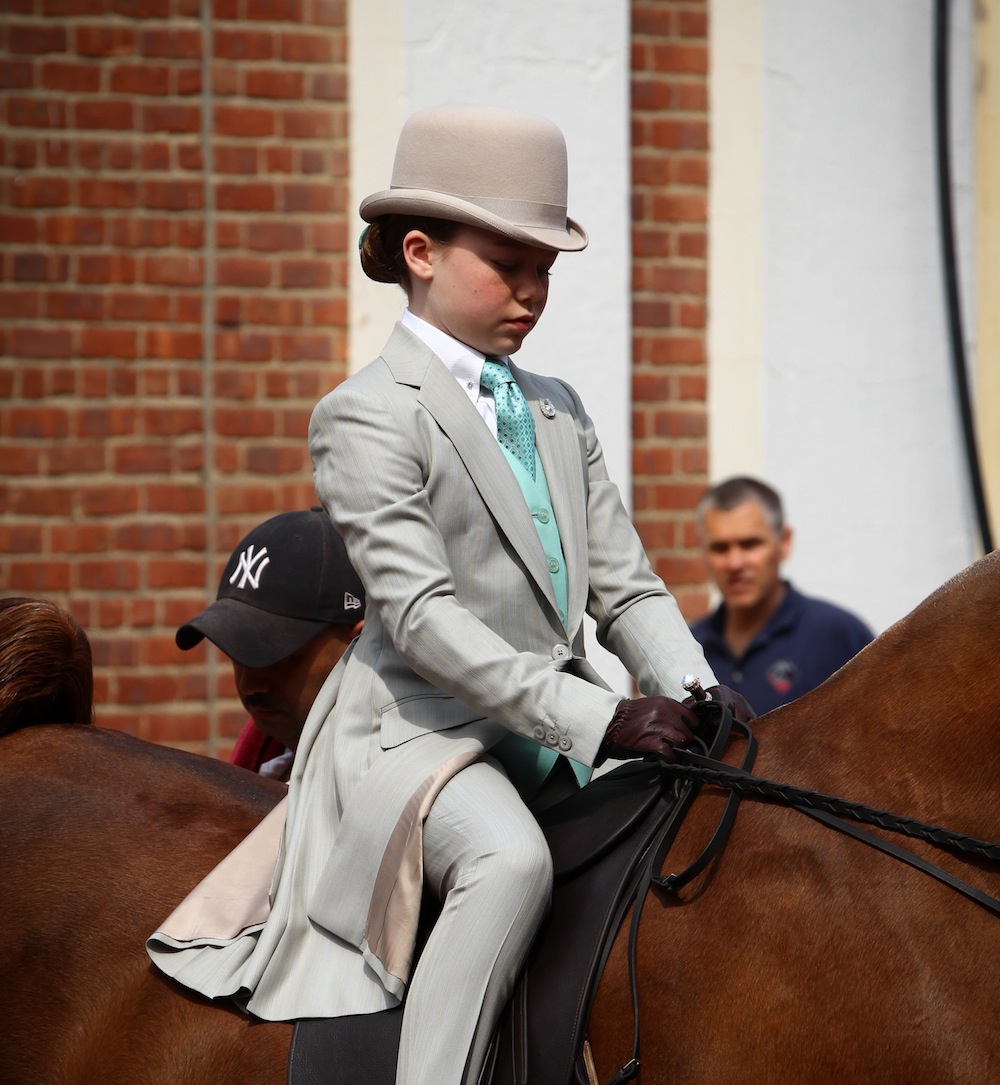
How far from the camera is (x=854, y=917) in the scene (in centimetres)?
205

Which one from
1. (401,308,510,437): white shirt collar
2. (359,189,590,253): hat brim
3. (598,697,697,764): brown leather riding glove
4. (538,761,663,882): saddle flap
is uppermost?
(359,189,590,253): hat brim

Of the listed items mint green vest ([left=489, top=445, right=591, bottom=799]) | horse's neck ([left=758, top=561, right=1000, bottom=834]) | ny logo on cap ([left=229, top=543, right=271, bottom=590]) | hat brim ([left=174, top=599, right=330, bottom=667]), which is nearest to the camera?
horse's neck ([left=758, top=561, right=1000, bottom=834])

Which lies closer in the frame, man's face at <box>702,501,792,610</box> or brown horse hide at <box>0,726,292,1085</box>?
brown horse hide at <box>0,726,292,1085</box>

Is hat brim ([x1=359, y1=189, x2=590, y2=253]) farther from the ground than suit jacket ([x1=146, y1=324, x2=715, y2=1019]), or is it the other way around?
hat brim ([x1=359, y1=189, x2=590, y2=253])

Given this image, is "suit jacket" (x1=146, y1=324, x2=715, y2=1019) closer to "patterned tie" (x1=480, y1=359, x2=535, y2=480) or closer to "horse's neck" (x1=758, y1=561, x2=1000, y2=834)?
"patterned tie" (x1=480, y1=359, x2=535, y2=480)

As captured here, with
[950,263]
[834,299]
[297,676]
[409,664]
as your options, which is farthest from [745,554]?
[409,664]

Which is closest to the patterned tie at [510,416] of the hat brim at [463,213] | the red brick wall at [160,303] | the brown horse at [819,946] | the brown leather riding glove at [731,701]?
the hat brim at [463,213]

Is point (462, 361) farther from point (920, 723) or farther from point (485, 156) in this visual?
point (920, 723)

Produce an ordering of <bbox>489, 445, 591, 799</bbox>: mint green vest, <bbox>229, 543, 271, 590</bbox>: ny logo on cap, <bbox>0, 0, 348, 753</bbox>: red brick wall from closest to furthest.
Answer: <bbox>489, 445, 591, 799</bbox>: mint green vest, <bbox>229, 543, 271, 590</bbox>: ny logo on cap, <bbox>0, 0, 348, 753</bbox>: red brick wall

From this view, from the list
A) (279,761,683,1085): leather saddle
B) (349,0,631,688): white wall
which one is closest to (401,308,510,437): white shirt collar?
(279,761,683,1085): leather saddle

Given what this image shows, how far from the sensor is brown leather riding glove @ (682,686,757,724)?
7.55ft

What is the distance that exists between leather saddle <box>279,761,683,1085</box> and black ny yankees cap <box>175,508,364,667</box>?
113 cm

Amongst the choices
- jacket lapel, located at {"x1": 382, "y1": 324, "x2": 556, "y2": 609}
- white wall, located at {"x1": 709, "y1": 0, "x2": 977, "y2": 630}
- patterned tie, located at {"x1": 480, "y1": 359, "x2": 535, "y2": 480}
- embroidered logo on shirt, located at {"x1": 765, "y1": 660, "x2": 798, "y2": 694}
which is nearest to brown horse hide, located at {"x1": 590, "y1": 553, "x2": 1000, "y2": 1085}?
jacket lapel, located at {"x1": 382, "y1": 324, "x2": 556, "y2": 609}

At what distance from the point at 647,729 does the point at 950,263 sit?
13.7ft
